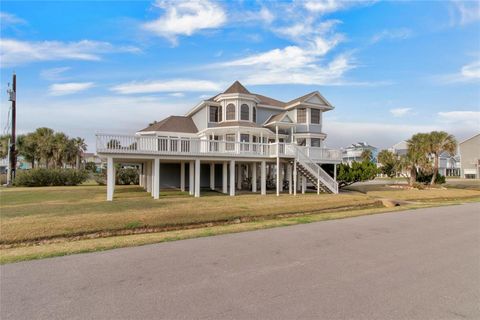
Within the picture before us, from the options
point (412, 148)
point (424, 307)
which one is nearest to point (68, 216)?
point (424, 307)

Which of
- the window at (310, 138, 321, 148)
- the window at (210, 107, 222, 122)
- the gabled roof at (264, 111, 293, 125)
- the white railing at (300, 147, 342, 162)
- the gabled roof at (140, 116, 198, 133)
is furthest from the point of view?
the window at (310, 138, 321, 148)

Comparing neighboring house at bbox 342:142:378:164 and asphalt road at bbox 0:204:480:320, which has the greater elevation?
neighboring house at bbox 342:142:378:164

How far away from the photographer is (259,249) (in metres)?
7.43

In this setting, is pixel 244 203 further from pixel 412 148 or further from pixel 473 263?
pixel 412 148

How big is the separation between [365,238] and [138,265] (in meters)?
6.05

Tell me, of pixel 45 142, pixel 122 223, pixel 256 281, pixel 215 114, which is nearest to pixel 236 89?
pixel 215 114

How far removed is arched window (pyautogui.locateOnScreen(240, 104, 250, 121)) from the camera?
80.1ft

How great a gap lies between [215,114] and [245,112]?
2.53 m

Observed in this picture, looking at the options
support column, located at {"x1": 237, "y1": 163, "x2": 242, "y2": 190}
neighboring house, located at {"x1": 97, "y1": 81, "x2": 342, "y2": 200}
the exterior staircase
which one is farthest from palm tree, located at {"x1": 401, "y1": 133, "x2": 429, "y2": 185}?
support column, located at {"x1": 237, "y1": 163, "x2": 242, "y2": 190}

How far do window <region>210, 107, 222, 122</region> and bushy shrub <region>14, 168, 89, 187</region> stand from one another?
1757 cm

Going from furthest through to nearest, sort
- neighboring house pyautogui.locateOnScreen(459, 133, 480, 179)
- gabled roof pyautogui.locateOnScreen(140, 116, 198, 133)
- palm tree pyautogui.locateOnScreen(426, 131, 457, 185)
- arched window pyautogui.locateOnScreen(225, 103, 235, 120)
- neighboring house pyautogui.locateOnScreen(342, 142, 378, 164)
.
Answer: neighboring house pyautogui.locateOnScreen(342, 142, 378, 164) < neighboring house pyautogui.locateOnScreen(459, 133, 480, 179) < palm tree pyautogui.locateOnScreen(426, 131, 457, 185) < gabled roof pyautogui.locateOnScreen(140, 116, 198, 133) < arched window pyautogui.locateOnScreen(225, 103, 235, 120)

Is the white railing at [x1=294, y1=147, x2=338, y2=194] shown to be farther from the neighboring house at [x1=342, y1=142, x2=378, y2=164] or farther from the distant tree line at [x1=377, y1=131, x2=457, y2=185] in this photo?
the neighboring house at [x1=342, y1=142, x2=378, y2=164]

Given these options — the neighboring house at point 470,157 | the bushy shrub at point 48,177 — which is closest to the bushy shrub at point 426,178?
the neighboring house at point 470,157

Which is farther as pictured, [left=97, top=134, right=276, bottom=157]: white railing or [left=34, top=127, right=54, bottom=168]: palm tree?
[left=34, top=127, right=54, bottom=168]: palm tree
